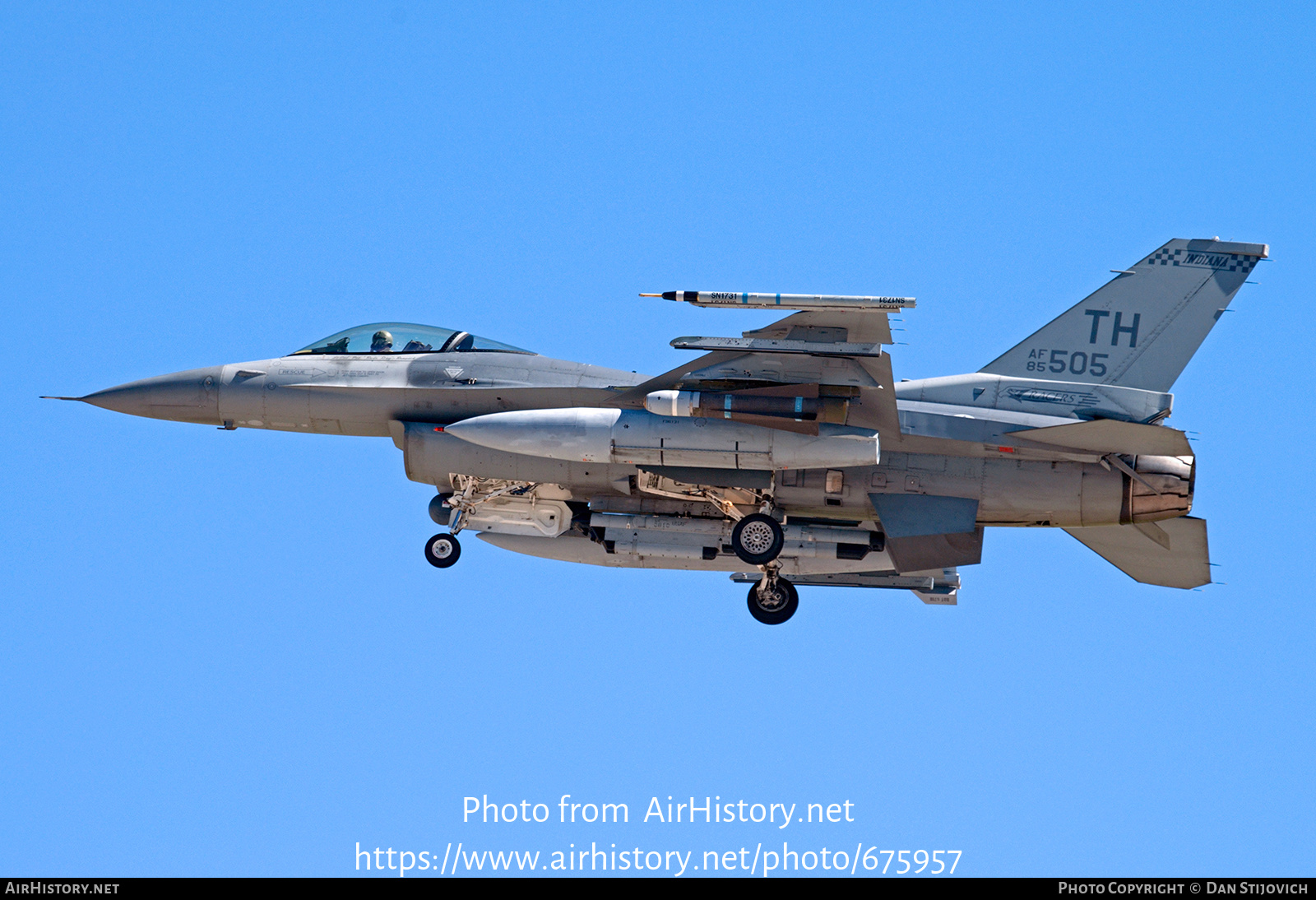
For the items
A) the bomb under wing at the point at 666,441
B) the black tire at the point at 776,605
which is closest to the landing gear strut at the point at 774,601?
the black tire at the point at 776,605

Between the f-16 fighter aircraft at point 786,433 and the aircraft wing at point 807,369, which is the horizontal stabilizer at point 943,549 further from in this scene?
the aircraft wing at point 807,369

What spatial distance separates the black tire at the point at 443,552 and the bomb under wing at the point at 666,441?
1757mm

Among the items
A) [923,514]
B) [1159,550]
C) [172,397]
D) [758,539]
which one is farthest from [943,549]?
[172,397]

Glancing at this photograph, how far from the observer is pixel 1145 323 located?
17.3m

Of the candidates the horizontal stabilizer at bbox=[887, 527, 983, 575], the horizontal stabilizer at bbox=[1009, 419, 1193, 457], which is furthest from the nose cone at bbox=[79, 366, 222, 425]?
the horizontal stabilizer at bbox=[1009, 419, 1193, 457]

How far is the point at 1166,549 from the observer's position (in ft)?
57.8

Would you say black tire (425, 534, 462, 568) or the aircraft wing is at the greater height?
the aircraft wing

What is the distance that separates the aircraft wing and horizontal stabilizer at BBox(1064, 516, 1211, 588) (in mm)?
3142

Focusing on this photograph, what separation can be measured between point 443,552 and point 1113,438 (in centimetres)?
774

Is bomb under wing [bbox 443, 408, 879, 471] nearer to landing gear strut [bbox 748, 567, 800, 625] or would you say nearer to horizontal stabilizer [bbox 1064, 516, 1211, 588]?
landing gear strut [bbox 748, 567, 800, 625]

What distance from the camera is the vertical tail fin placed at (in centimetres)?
1717

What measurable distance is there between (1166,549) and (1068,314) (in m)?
3.00

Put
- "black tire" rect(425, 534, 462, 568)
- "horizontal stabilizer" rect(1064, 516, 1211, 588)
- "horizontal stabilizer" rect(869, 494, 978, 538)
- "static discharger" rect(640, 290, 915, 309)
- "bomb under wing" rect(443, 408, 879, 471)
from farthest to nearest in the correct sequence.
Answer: "black tire" rect(425, 534, 462, 568) < "horizontal stabilizer" rect(1064, 516, 1211, 588) < "horizontal stabilizer" rect(869, 494, 978, 538) < "bomb under wing" rect(443, 408, 879, 471) < "static discharger" rect(640, 290, 915, 309)
